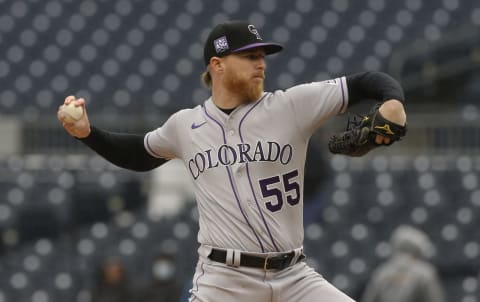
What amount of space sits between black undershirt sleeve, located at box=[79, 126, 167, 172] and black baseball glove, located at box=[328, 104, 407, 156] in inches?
32.7

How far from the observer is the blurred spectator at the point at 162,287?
8117 millimetres

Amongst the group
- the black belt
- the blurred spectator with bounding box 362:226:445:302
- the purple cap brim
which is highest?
the purple cap brim

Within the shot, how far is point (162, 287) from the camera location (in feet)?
26.7

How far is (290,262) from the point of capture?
364 cm

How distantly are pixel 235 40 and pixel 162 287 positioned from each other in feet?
15.5

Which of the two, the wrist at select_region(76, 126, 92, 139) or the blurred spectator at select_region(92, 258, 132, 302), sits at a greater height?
the wrist at select_region(76, 126, 92, 139)

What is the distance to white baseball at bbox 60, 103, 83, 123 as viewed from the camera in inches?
150

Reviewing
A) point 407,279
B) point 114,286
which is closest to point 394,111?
point 407,279

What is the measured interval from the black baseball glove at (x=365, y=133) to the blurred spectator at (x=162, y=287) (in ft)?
15.3

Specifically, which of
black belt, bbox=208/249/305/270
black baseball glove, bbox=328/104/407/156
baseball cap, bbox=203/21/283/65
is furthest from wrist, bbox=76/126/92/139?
black baseball glove, bbox=328/104/407/156

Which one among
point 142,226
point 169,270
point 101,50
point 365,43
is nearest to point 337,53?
point 365,43

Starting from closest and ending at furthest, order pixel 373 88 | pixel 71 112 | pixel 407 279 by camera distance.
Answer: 1. pixel 373 88
2. pixel 71 112
3. pixel 407 279

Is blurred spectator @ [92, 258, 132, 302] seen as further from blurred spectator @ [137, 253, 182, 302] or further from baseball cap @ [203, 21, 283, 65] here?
baseball cap @ [203, 21, 283, 65]

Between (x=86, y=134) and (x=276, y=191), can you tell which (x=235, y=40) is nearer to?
(x=276, y=191)
